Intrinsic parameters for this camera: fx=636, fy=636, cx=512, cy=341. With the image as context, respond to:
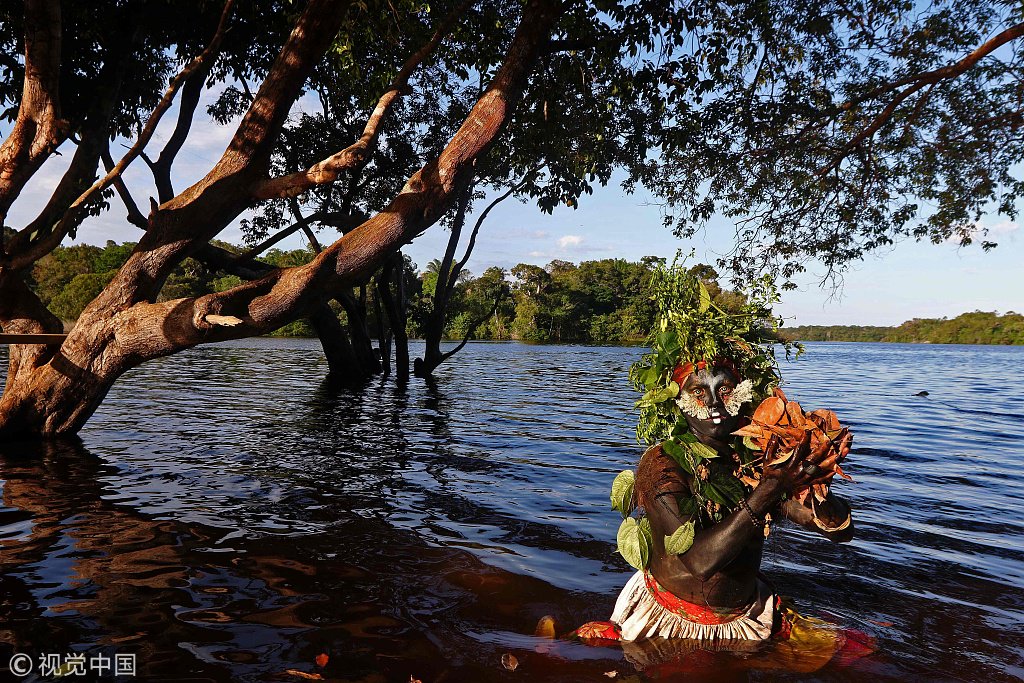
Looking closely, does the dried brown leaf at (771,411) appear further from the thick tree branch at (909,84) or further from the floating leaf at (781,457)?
the thick tree branch at (909,84)

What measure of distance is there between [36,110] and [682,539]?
9.08 m

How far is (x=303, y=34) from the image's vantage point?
7.82 metres

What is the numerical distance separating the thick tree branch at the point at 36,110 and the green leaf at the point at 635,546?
8.41 m

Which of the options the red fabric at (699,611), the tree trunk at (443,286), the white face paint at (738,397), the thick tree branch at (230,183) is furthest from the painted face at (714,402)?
the tree trunk at (443,286)

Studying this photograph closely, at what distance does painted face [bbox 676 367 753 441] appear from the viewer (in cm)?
320

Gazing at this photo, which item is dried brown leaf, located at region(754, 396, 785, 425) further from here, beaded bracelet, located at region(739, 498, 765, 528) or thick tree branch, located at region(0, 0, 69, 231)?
thick tree branch, located at region(0, 0, 69, 231)

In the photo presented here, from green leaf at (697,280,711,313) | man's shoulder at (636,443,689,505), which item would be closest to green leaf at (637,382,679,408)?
man's shoulder at (636,443,689,505)

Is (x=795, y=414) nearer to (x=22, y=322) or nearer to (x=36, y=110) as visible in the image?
(x=36, y=110)

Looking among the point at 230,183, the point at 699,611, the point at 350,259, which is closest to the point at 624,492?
the point at 699,611

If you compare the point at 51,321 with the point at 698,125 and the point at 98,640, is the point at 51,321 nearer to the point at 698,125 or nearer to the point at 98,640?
the point at 98,640

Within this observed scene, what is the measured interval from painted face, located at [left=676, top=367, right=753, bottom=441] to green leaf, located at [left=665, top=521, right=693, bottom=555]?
492 mm

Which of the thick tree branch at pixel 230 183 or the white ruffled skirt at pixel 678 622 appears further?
the thick tree branch at pixel 230 183

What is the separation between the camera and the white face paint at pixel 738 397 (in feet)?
10.3

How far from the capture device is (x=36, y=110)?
25.8 ft
